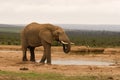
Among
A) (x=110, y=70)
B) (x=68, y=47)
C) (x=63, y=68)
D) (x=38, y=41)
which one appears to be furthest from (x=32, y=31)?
(x=110, y=70)

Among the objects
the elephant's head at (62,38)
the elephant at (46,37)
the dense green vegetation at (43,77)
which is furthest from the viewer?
the elephant at (46,37)

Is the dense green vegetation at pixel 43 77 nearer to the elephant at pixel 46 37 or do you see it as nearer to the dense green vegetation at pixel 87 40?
the elephant at pixel 46 37

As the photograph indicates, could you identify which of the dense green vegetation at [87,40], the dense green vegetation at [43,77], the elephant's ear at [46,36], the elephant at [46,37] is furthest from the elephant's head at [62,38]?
the dense green vegetation at [87,40]

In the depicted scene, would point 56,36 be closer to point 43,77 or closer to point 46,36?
point 46,36

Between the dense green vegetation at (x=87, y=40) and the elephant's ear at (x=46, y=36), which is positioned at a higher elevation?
the elephant's ear at (x=46, y=36)

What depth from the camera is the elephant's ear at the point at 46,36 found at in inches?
1105

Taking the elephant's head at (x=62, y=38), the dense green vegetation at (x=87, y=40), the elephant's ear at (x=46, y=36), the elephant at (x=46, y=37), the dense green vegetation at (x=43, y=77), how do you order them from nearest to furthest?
the dense green vegetation at (x=43, y=77) → the elephant's head at (x=62, y=38) → the elephant at (x=46, y=37) → the elephant's ear at (x=46, y=36) → the dense green vegetation at (x=87, y=40)

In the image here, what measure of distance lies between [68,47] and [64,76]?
6968 millimetres

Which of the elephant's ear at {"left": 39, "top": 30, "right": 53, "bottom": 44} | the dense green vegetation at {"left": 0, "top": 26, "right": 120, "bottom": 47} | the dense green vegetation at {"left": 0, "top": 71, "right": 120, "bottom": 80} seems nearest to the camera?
the dense green vegetation at {"left": 0, "top": 71, "right": 120, "bottom": 80}

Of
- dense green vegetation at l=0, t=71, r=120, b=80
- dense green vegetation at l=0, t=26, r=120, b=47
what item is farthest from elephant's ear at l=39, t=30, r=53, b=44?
dense green vegetation at l=0, t=26, r=120, b=47

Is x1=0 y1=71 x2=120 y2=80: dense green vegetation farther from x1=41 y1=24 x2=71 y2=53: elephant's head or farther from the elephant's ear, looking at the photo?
the elephant's ear

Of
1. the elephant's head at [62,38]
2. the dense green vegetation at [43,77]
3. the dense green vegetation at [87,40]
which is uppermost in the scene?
the elephant's head at [62,38]

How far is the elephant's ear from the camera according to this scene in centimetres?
2806

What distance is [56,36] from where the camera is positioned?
92.6ft
